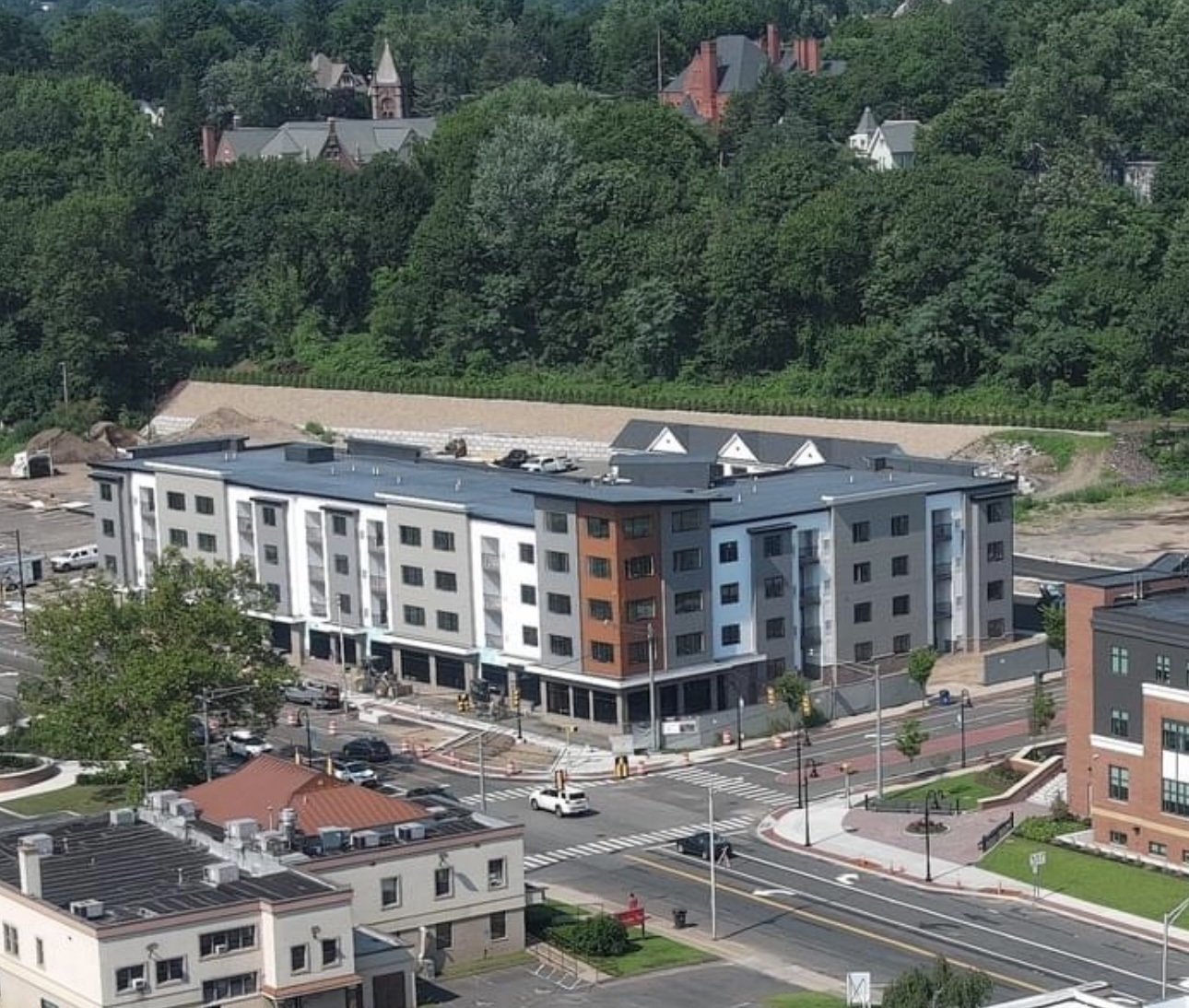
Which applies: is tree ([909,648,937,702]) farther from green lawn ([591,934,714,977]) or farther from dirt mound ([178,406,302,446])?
dirt mound ([178,406,302,446])

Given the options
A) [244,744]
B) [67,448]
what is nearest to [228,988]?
[244,744]

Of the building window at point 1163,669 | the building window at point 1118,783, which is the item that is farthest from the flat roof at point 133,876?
the building window at point 1163,669

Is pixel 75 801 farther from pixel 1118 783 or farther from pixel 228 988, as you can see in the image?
pixel 1118 783

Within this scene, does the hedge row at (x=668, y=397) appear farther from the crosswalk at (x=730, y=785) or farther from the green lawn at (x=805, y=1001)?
the green lawn at (x=805, y=1001)

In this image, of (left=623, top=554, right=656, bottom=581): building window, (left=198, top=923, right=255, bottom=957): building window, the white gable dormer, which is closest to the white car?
(left=623, top=554, right=656, bottom=581): building window

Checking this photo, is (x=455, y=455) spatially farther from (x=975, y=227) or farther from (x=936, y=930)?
(x=936, y=930)
